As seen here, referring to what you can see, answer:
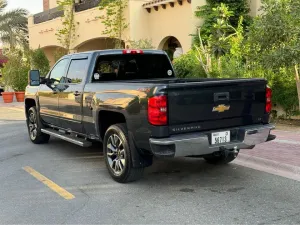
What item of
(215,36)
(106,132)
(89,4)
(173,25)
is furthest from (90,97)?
(89,4)

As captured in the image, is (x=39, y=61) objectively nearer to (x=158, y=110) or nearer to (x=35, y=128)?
A: (x=35, y=128)

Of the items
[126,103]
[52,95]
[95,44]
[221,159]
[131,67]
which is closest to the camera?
[126,103]

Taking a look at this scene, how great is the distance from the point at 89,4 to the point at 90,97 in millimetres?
17225

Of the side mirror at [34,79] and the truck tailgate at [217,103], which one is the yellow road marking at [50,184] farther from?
the side mirror at [34,79]

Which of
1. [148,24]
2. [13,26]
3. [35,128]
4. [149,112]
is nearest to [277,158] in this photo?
[149,112]

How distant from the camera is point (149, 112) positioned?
4.86m

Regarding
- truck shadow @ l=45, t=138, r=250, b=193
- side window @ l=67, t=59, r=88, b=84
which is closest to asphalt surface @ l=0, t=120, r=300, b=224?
truck shadow @ l=45, t=138, r=250, b=193

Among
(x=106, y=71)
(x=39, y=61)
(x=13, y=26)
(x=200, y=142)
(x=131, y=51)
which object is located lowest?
(x=200, y=142)

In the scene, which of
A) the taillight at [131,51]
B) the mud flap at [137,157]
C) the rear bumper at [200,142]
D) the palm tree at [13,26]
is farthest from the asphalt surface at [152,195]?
the palm tree at [13,26]

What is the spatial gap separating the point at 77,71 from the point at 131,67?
94 cm

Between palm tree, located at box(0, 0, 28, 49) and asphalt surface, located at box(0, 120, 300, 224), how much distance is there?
26.1 m

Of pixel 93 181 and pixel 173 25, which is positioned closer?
pixel 93 181

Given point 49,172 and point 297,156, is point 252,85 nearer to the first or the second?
point 297,156

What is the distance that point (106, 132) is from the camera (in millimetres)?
5840
